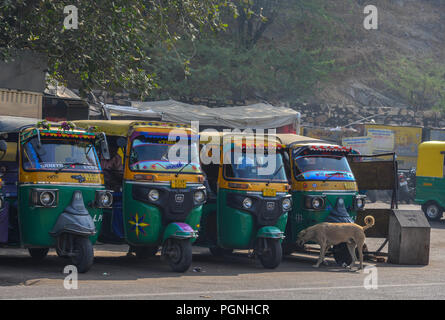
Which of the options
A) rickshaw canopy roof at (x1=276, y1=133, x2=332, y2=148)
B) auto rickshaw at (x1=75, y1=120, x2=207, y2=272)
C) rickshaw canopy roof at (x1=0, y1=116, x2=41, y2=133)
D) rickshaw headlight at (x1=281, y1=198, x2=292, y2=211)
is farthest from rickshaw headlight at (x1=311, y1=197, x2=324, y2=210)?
rickshaw canopy roof at (x1=0, y1=116, x2=41, y2=133)

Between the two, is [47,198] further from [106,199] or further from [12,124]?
[12,124]

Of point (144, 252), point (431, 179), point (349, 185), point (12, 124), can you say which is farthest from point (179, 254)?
point (431, 179)

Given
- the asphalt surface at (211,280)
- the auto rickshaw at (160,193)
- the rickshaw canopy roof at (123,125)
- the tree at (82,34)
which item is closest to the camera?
the asphalt surface at (211,280)

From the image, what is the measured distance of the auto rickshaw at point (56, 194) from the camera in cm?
1088

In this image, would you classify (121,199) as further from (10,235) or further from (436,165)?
(436,165)

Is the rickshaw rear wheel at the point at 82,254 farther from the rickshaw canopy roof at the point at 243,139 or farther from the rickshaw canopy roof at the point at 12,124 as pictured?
the rickshaw canopy roof at the point at 243,139

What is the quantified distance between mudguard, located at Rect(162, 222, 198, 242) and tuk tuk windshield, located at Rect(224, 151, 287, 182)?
161 cm

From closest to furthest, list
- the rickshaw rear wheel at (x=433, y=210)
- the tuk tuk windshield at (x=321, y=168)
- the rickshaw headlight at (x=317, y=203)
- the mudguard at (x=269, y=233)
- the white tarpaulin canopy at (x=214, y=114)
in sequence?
the mudguard at (x=269, y=233) → the rickshaw headlight at (x=317, y=203) → the tuk tuk windshield at (x=321, y=168) → the white tarpaulin canopy at (x=214, y=114) → the rickshaw rear wheel at (x=433, y=210)

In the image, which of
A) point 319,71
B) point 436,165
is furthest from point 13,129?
point 319,71

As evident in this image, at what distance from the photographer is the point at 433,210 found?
25906 mm

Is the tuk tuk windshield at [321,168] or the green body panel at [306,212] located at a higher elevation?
the tuk tuk windshield at [321,168]

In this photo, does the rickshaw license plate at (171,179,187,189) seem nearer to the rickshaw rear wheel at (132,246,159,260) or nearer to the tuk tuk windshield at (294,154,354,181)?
the rickshaw rear wheel at (132,246,159,260)

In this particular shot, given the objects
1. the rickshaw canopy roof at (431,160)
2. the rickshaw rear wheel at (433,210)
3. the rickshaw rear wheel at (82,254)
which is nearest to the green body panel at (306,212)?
the rickshaw rear wheel at (82,254)
